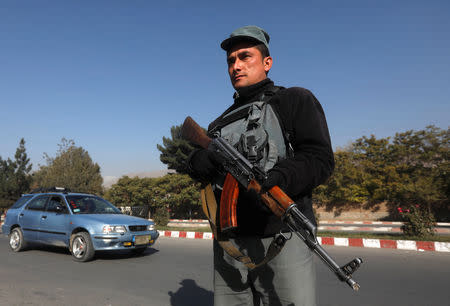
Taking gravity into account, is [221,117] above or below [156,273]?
above

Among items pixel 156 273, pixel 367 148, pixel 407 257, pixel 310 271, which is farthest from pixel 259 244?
pixel 367 148

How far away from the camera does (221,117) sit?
189 centimetres

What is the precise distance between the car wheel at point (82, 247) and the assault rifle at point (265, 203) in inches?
236

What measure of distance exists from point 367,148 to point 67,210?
26.0m

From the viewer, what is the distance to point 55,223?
24.6 ft

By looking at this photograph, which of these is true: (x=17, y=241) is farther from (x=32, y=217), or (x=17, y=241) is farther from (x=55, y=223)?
(x=55, y=223)

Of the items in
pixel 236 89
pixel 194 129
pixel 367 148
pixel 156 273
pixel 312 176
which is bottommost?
pixel 156 273

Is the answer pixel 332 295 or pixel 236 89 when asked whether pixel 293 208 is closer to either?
pixel 236 89

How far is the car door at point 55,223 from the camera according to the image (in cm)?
729

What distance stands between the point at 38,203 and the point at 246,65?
338 inches

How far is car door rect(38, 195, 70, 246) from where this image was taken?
729 centimetres

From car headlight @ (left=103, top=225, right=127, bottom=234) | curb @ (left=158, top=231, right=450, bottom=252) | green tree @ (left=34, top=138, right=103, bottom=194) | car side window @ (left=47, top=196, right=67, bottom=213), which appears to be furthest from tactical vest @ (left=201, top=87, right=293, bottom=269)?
green tree @ (left=34, top=138, right=103, bottom=194)

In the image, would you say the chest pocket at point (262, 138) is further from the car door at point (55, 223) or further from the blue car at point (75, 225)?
the car door at point (55, 223)

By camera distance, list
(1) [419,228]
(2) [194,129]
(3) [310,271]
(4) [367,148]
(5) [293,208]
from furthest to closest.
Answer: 1. (4) [367,148]
2. (1) [419,228]
3. (2) [194,129]
4. (3) [310,271]
5. (5) [293,208]
